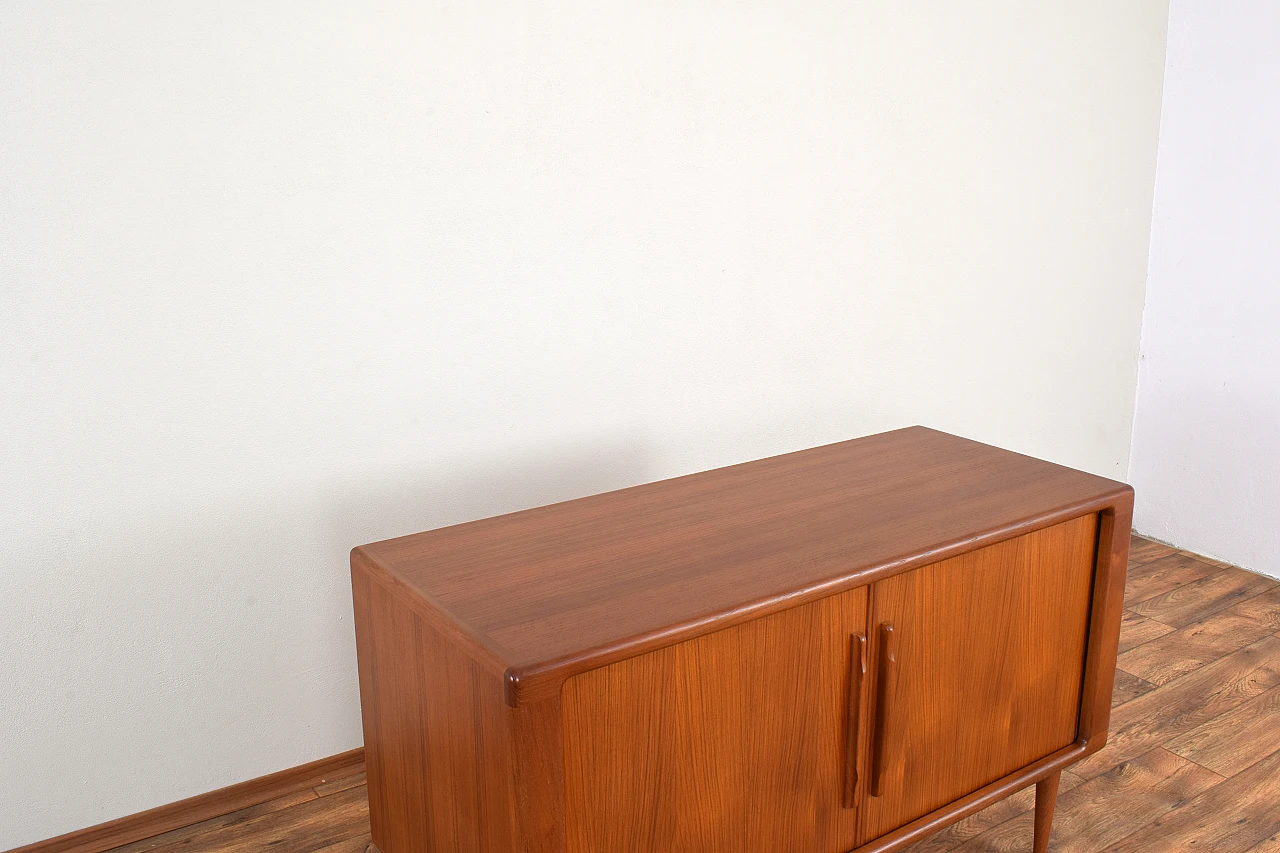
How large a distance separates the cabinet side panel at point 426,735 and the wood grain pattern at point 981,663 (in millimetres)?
562

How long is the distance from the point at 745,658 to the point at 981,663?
47 cm

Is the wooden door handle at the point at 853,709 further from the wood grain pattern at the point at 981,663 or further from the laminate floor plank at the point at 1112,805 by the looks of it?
the laminate floor plank at the point at 1112,805

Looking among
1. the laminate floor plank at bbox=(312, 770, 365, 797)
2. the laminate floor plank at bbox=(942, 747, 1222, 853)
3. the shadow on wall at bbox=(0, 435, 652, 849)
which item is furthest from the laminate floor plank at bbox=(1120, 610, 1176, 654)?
the laminate floor plank at bbox=(312, 770, 365, 797)

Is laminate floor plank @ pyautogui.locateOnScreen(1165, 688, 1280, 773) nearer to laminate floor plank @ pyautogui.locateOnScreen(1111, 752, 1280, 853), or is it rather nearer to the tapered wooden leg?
laminate floor plank @ pyautogui.locateOnScreen(1111, 752, 1280, 853)

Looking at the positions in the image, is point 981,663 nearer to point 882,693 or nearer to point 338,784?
point 882,693

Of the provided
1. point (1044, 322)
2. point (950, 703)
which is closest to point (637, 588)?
point (950, 703)

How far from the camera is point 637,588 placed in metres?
1.42

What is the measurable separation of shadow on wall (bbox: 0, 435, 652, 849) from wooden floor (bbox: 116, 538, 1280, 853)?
0.40 feet

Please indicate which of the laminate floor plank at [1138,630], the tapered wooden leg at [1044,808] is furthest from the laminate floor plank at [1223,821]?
the laminate floor plank at [1138,630]

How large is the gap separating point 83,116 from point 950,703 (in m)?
1.60

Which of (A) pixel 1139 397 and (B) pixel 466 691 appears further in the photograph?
(A) pixel 1139 397

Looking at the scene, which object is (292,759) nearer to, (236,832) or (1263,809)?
(236,832)

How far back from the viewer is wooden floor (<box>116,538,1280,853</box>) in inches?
75.8

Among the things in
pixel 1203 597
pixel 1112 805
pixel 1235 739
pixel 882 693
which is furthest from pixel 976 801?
pixel 1203 597
